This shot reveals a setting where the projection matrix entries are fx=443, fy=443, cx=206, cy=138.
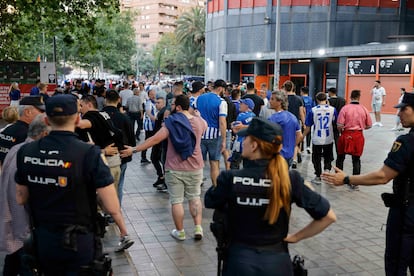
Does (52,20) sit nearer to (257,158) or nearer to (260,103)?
(260,103)

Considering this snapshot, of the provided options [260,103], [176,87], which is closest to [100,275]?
[176,87]

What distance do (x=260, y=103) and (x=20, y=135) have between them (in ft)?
22.3

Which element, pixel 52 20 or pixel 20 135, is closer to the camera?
pixel 20 135

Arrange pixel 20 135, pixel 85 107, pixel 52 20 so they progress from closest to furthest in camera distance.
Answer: pixel 20 135 → pixel 85 107 → pixel 52 20

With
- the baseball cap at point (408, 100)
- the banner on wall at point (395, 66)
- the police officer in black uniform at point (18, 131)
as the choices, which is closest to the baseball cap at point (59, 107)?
the police officer in black uniform at point (18, 131)

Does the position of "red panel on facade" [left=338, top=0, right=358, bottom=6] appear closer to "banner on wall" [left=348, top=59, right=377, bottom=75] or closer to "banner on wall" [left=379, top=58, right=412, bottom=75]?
"banner on wall" [left=348, top=59, right=377, bottom=75]

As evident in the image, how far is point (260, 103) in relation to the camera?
10406 millimetres

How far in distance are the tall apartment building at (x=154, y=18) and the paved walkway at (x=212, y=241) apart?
111577 mm

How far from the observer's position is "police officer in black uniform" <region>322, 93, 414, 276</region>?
3.62 m

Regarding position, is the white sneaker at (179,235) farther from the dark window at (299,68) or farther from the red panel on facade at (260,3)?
the red panel on facade at (260,3)

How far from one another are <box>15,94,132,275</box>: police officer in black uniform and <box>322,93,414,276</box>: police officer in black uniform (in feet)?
6.86

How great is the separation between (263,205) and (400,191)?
1637 millimetres

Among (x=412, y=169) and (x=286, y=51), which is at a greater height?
(x=286, y=51)

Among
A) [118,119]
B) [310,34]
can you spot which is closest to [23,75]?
[118,119]
